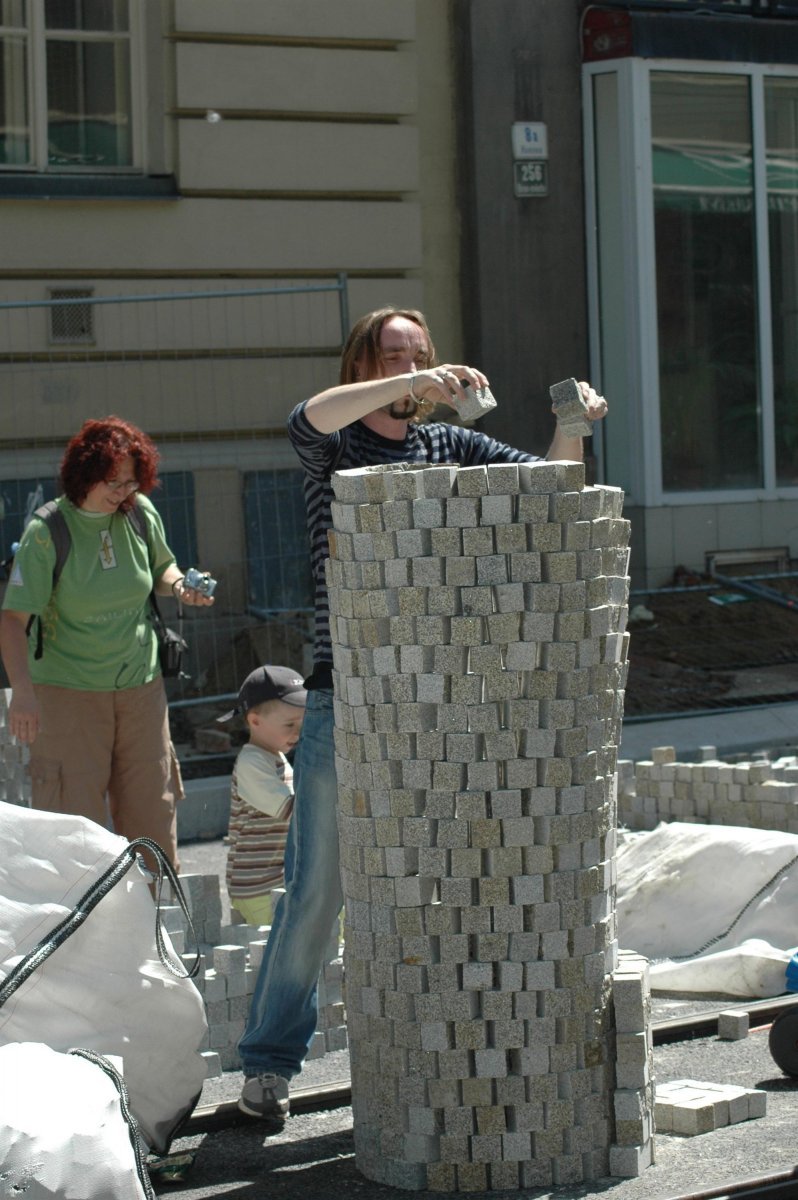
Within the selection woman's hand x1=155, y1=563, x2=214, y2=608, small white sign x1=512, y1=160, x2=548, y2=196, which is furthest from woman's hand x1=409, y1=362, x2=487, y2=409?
small white sign x1=512, y1=160, x2=548, y2=196

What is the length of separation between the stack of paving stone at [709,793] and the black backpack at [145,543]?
202 centimetres

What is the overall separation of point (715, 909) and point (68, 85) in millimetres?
8018

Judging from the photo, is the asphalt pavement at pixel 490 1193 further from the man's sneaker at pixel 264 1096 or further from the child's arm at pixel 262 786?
the child's arm at pixel 262 786

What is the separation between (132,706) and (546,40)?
807 cm

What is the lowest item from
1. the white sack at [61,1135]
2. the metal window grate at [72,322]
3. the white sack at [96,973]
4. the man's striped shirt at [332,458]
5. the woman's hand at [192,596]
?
the white sack at [61,1135]

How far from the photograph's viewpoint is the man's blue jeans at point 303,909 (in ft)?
13.8

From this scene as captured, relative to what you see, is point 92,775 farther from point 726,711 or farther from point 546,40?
point 546,40

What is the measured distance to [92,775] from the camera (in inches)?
227

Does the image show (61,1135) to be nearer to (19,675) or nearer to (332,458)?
(332,458)

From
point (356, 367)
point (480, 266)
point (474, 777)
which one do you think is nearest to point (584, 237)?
point (480, 266)

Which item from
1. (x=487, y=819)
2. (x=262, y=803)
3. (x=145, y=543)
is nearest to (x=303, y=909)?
(x=487, y=819)

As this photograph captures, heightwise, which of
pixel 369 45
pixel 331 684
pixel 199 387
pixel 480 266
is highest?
pixel 369 45

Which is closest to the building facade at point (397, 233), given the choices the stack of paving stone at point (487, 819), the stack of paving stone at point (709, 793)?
the stack of paving stone at point (709, 793)

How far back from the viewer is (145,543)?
595cm
